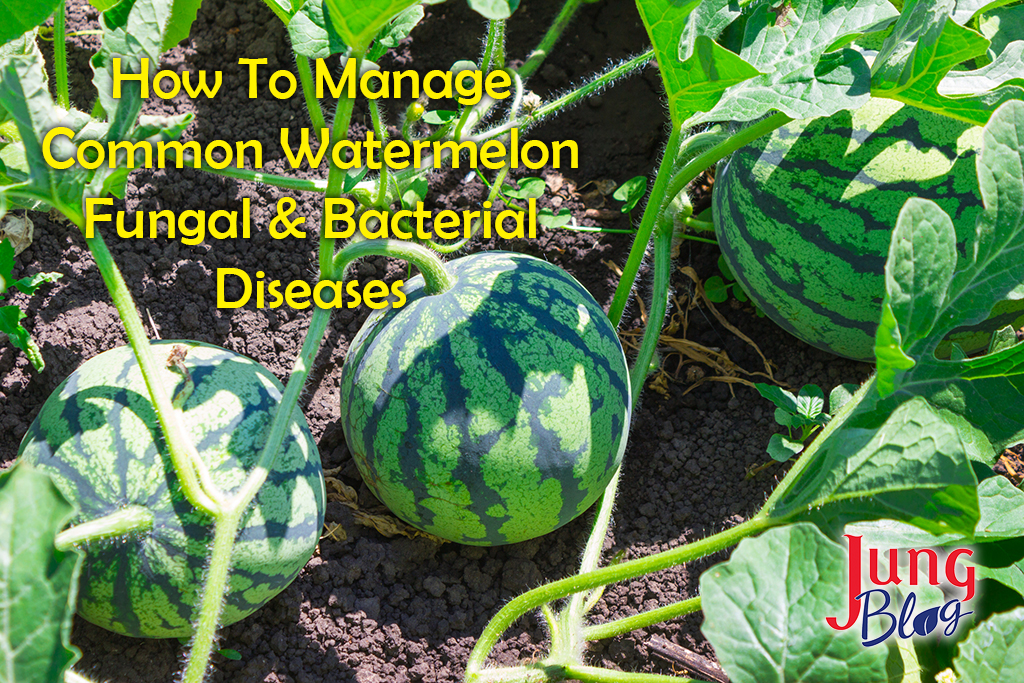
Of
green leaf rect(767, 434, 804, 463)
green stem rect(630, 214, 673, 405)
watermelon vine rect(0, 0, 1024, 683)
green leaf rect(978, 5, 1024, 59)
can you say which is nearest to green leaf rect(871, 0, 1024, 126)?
watermelon vine rect(0, 0, 1024, 683)

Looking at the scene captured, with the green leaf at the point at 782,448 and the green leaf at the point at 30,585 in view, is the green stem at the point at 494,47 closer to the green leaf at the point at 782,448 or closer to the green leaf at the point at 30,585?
the green leaf at the point at 782,448

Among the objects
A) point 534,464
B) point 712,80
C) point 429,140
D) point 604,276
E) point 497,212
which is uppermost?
point 712,80

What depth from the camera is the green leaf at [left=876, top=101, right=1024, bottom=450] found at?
129 centimetres

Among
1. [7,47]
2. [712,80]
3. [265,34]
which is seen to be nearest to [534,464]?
[712,80]

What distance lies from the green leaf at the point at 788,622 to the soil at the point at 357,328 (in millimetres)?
852

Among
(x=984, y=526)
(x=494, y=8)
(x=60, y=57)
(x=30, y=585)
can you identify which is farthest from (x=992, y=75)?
(x=60, y=57)

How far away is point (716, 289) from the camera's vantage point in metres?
2.34

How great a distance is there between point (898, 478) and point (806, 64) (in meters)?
0.78

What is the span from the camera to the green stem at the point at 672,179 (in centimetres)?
171

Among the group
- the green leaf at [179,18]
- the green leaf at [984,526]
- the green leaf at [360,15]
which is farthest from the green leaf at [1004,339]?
the green leaf at [179,18]

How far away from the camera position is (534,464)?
5.39 ft

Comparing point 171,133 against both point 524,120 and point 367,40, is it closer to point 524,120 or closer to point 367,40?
point 367,40

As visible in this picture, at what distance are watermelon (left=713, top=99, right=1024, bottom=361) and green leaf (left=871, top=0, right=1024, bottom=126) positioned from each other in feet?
0.65

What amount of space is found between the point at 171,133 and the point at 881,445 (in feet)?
4.09
